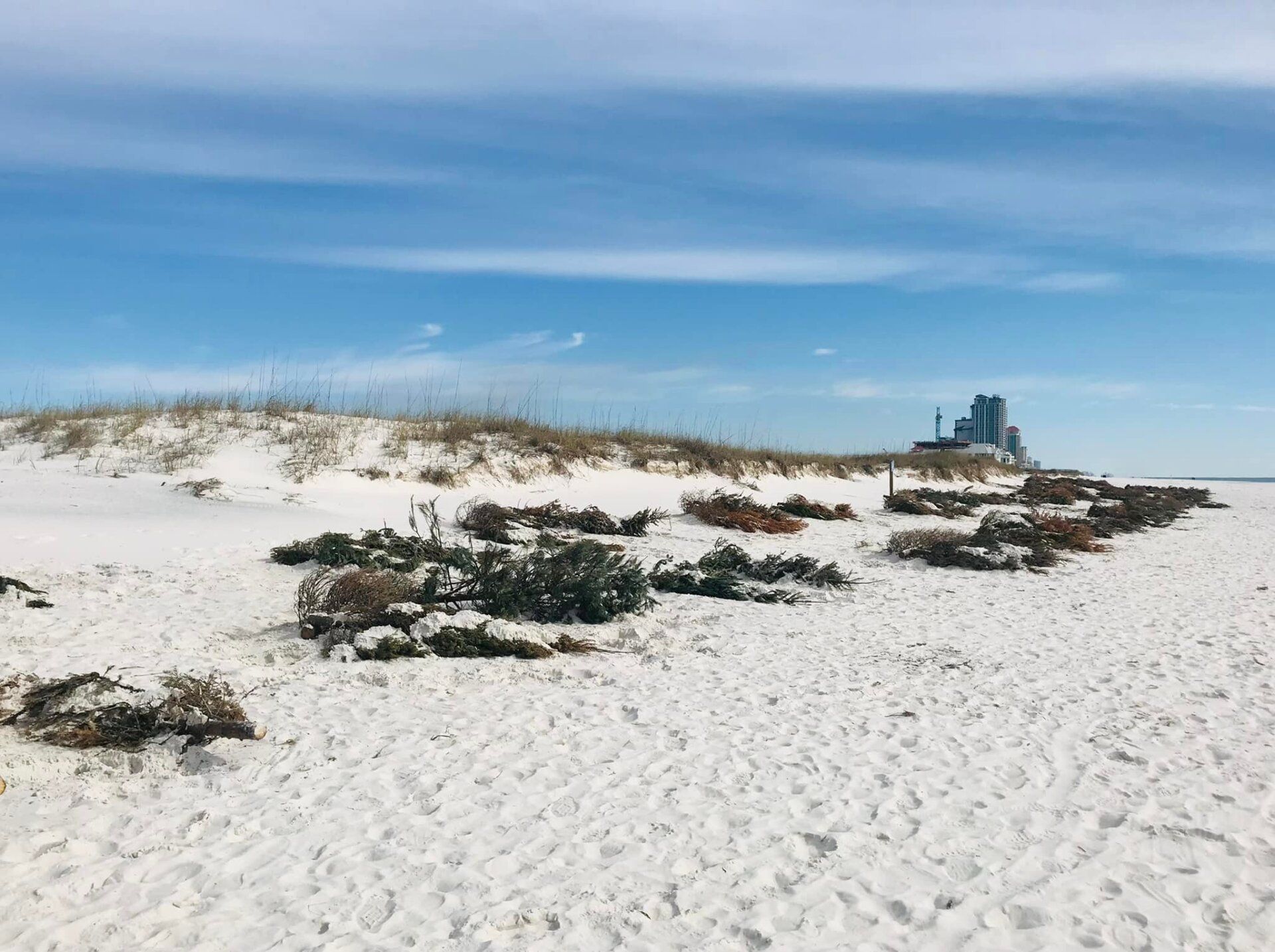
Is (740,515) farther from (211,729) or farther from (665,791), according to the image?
(211,729)

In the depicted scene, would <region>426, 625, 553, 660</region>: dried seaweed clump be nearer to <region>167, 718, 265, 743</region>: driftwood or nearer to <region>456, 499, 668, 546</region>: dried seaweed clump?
<region>167, 718, 265, 743</region>: driftwood

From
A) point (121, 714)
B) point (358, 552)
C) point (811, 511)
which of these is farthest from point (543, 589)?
point (811, 511)

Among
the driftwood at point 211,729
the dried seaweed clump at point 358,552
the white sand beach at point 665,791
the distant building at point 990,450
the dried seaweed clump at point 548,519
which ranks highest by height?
the distant building at point 990,450

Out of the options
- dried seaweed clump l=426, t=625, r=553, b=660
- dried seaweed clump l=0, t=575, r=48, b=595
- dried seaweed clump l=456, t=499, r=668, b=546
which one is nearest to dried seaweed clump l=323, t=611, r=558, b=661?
dried seaweed clump l=426, t=625, r=553, b=660

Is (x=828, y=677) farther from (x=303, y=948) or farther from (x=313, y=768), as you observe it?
(x=303, y=948)

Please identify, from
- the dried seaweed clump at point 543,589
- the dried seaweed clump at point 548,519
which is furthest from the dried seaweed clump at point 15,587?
the dried seaweed clump at point 548,519

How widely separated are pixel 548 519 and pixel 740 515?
3.65 meters

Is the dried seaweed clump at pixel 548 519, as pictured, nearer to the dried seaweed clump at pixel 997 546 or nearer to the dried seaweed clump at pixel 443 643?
the dried seaweed clump at pixel 997 546

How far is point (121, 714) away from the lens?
493cm

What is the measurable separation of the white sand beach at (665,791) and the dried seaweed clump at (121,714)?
0.38 ft

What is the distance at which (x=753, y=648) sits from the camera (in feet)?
25.3

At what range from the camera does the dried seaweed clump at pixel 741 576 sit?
10039 mm

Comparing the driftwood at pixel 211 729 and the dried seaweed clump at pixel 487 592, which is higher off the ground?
the dried seaweed clump at pixel 487 592

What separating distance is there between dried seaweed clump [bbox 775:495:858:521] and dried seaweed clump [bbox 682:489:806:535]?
807 millimetres
